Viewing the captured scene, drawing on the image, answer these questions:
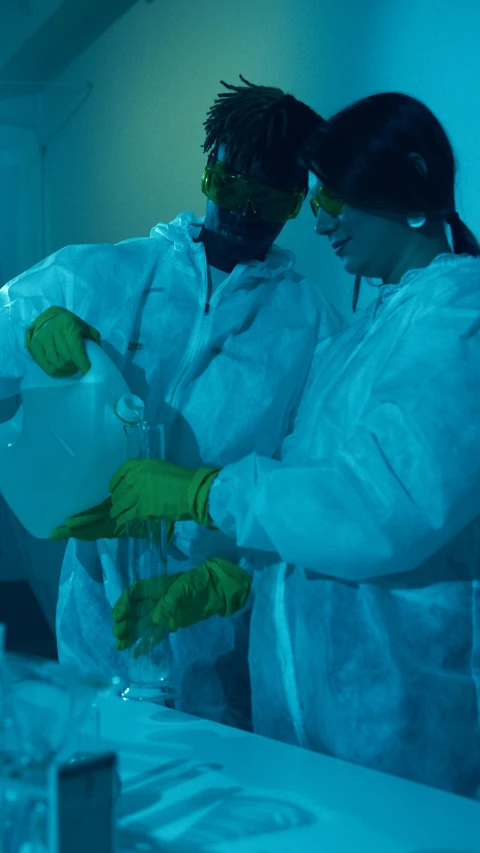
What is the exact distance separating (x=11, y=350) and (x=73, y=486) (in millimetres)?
405

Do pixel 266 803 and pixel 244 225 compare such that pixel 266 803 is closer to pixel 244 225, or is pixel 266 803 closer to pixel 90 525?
pixel 90 525

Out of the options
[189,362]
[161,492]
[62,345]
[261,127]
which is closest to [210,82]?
[261,127]

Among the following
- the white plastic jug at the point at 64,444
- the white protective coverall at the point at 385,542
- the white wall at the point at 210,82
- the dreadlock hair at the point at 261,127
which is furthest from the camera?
the white wall at the point at 210,82

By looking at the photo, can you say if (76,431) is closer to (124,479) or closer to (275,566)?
(124,479)

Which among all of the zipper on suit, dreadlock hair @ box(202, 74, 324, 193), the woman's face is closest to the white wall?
dreadlock hair @ box(202, 74, 324, 193)

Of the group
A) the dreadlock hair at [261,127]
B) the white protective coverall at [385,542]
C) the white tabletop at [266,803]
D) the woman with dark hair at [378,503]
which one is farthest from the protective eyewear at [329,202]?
the white tabletop at [266,803]

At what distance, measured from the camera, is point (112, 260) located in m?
1.70

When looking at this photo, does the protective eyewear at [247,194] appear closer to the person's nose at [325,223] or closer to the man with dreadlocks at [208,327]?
the man with dreadlocks at [208,327]

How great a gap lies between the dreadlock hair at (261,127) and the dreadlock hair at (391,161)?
1.12 ft

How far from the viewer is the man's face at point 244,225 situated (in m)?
1.55

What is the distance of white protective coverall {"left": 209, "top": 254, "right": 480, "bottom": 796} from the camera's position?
1.01m

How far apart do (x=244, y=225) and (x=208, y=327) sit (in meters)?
0.19

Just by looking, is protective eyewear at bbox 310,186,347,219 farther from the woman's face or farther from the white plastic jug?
the white plastic jug

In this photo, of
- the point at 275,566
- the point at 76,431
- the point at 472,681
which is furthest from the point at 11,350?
the point at 472,681
